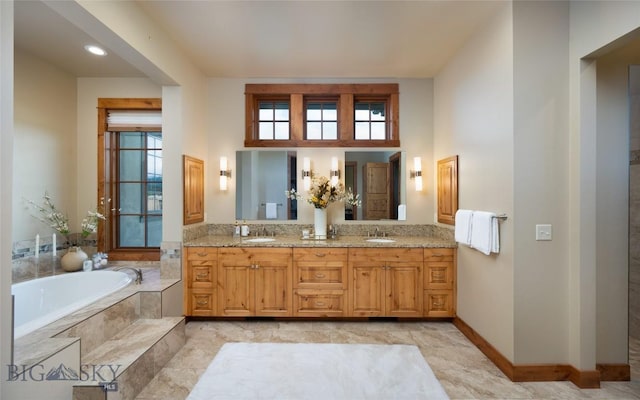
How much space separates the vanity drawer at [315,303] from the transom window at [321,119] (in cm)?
Result: 201

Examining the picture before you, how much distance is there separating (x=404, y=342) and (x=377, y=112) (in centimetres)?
282

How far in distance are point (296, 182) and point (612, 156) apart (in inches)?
121

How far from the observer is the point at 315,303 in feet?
10.8

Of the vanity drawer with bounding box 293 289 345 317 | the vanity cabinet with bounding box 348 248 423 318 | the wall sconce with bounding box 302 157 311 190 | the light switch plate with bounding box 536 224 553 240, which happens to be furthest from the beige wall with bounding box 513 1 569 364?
the wall sconce with bounding box 302 157 311 190

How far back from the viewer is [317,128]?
13.2 feet

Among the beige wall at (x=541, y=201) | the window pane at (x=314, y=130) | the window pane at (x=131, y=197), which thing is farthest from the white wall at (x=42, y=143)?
the beige wall at (x=541, y=201)

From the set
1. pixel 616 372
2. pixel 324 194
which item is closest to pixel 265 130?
pixel 324 194

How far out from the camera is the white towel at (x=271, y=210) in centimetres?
396

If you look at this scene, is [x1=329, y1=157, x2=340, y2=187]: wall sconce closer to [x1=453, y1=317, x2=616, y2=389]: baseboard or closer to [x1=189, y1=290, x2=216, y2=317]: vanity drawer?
[x1=189, y1=290, x2=216, y2=317]: vanity drawer

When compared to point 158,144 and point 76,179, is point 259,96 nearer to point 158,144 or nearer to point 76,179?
point 158,144

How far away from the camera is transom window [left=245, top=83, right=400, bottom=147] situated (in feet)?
12.8

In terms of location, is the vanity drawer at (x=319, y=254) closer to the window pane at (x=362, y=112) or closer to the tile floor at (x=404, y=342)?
the tile floor at (x=404, y=342)

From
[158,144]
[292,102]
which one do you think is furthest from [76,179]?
[292,102]

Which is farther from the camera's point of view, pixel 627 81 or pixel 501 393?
pixel 627 81
